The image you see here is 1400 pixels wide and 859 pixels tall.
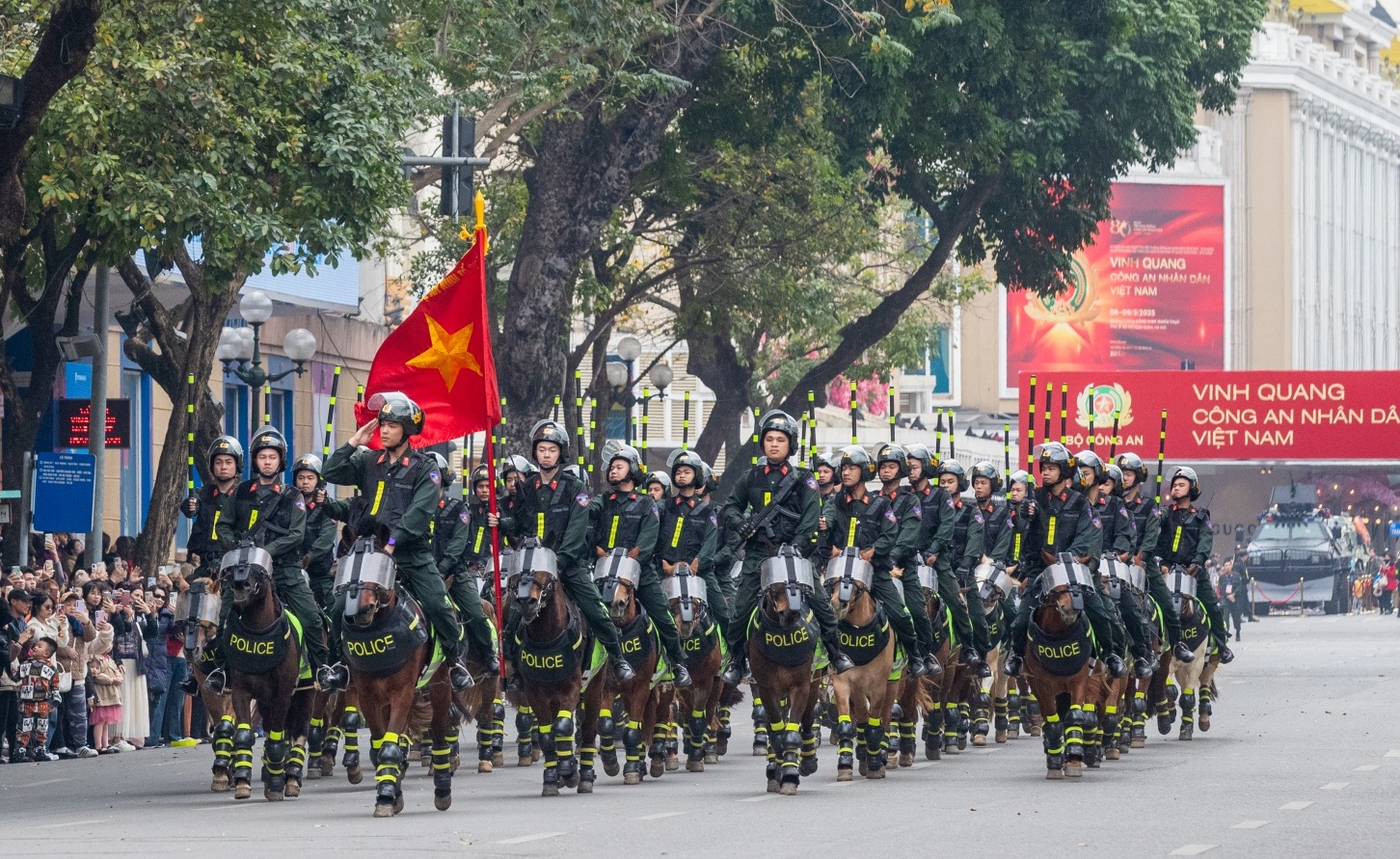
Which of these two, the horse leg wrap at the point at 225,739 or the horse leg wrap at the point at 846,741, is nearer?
the horse leg wrap at the point at 225,739

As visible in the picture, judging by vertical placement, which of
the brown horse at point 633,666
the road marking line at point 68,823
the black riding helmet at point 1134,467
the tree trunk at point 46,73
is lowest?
the road marking line at point 68,823

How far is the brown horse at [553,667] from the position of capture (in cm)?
1745

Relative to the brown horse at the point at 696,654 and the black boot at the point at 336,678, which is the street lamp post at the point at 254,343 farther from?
the black boot at the point at 336,678

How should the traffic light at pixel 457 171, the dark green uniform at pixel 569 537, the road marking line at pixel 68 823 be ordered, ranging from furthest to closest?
1. the traffic light at pixel 457 171
2. the dark green uniform at pixel 569 537
3. the road marking line at pixel 68 823

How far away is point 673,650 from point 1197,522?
5.85 m

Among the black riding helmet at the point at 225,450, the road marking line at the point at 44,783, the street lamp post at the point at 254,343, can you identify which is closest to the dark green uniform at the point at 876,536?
the black riding helmet at the point at 225,450

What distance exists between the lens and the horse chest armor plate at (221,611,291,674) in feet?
57.6

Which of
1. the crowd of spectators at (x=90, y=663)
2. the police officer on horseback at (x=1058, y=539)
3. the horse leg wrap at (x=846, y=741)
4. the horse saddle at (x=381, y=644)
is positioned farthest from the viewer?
the crowd of spectators at (x=90, y=663)

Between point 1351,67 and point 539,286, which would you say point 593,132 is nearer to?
point 539,286

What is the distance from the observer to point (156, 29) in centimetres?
2162

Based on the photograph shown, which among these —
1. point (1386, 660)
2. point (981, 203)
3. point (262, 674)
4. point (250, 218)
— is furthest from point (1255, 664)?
point (262, 674)

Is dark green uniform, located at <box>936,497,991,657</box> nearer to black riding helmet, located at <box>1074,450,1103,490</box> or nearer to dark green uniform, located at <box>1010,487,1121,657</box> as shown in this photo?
black riding helmet, located at <box>1074,450,1103,490</box>

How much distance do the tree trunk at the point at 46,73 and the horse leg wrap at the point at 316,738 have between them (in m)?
4.02

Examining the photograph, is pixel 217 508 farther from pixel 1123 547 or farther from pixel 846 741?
pixel 1123 547
